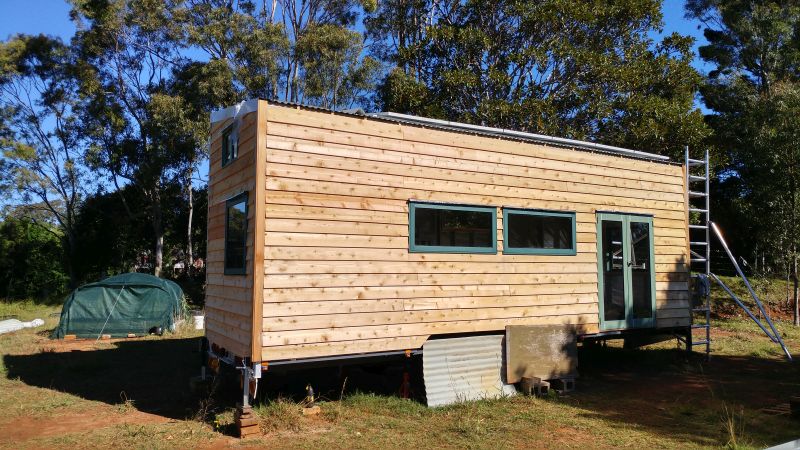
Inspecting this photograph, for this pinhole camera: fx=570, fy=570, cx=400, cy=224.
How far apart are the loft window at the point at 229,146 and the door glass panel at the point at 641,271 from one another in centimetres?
647

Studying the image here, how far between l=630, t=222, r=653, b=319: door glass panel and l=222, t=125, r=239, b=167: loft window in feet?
21.2

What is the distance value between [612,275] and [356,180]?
483 centimetres

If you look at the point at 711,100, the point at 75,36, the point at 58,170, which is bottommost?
the point at 58,170

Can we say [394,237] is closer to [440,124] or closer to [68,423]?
[440,124]

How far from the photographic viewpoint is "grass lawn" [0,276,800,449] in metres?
6.11

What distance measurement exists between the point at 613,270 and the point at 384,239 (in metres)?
4.37

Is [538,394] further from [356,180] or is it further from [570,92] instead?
[570,92]

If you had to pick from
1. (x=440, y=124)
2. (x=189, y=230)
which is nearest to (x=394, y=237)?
(x=440, y=124)

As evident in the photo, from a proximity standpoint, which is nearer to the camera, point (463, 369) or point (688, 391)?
point (463, 369)

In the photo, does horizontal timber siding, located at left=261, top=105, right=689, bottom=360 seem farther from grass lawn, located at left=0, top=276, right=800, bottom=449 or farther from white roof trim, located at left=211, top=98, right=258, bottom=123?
grass lawn, located at left=0, top=276, right=800, bottom=449

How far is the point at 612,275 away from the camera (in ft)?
30.8

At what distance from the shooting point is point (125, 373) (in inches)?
389

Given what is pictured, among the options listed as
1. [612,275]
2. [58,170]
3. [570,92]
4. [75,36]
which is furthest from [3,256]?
[612,275]

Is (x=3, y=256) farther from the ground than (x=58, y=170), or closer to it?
closer to it
